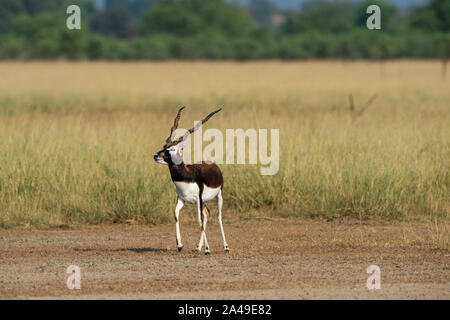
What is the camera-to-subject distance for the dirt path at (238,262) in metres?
6.52

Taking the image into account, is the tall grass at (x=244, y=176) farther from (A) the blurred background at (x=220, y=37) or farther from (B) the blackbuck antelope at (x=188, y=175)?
(A) the blurred background at (x=220, y=37)

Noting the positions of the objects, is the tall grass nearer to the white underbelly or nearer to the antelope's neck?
the white underbelly

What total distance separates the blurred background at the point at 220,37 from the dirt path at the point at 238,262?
3006 cm

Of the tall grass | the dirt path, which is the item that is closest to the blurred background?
the tall grass

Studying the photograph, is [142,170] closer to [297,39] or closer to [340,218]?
[340,218]

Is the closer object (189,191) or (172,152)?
(172,152)

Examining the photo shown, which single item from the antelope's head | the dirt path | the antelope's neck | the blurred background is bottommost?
the dirt path

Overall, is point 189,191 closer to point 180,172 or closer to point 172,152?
point 180,172

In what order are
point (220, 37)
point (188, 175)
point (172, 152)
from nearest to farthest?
point (172, 152) → point (188, 175) → point (220, 37)

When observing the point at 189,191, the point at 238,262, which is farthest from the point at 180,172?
the point at 238,262

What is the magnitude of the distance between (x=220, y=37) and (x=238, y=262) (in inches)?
2604

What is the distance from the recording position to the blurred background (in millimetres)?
54562

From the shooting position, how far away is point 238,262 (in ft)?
24.7

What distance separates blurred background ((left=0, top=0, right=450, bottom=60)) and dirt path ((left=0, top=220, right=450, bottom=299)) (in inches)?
1183
